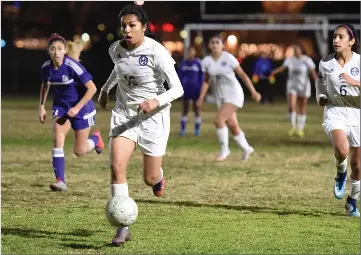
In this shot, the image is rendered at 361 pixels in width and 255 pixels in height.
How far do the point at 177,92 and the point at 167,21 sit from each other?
46897mm

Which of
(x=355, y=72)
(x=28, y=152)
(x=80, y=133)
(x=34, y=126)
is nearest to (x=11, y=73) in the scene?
(x=34, y=126)

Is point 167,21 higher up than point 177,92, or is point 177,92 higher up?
point 177,92

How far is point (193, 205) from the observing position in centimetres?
1140

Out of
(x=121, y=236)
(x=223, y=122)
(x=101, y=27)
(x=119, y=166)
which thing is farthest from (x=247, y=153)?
(x=101, y=27)

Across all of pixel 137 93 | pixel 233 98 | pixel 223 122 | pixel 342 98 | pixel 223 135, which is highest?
pixel 137 93

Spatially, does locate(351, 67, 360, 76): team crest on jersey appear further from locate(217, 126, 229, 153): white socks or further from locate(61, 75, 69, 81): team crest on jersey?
locate(217, 126, 229, 153): white socks

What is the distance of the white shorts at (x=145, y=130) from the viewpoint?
8906 millimetres

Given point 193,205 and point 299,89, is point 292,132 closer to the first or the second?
point 299,89

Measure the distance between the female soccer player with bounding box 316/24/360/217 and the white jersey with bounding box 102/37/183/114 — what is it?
242 centimetres

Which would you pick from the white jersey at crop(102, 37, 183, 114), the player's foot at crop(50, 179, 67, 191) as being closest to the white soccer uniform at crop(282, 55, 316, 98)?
the player's foot at crop(50, 179, 67, 191)

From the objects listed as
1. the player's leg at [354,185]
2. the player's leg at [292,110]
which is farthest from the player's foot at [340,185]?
the player's leg at [292,110]

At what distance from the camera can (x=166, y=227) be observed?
9586mm

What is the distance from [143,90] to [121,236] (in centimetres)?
145

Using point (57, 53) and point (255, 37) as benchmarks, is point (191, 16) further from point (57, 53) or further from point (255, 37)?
point (57, 53)
